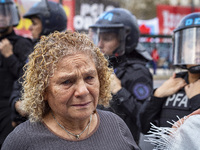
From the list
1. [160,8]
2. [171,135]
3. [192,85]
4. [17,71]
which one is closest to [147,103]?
[192,85]

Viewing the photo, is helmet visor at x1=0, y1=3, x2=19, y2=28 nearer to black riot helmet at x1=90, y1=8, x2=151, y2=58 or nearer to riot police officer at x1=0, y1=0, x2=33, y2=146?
riot police officer at x1=0, y1=0, x2=33, y2=146

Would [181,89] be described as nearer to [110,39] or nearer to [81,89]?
[110,39]

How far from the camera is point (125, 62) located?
2855 millimetres

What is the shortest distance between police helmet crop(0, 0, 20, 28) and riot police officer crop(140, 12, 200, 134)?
7.34 feet

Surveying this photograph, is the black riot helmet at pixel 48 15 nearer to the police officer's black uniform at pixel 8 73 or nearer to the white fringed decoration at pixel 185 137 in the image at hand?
the police officer's black uniform at pixel 8 73

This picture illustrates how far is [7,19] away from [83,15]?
1011 cm

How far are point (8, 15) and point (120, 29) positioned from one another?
5.40 feet

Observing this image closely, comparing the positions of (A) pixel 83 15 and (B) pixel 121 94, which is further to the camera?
(A) pixel 83 15

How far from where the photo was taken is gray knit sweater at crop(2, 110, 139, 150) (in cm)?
141

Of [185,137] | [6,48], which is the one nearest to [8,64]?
[6,48]

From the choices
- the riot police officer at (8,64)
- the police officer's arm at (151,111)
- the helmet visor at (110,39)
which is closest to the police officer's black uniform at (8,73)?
the riot police officer at (8,64)

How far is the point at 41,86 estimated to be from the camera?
4.87 ft

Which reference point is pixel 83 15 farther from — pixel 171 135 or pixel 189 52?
pixel 171 135

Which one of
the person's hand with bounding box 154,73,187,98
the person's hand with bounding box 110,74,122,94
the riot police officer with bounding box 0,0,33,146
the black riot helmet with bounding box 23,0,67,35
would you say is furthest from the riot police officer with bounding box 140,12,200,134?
the black riot helmet with bounding box 23,0,67,35
